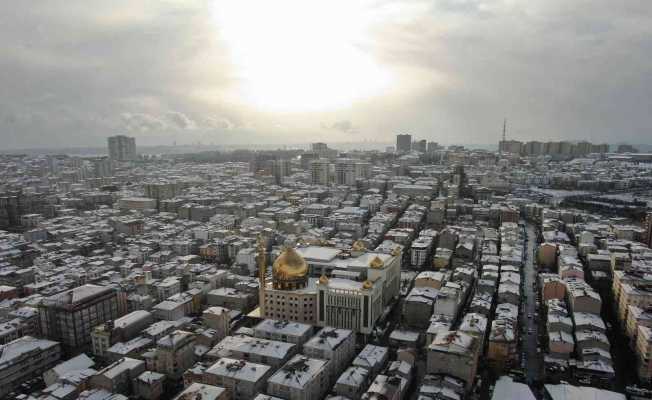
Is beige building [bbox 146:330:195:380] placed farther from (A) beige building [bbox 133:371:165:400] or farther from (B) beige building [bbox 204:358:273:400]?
(B) beige building [bbox 204:358:273:400]

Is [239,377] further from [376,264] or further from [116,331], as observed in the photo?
[376,264]

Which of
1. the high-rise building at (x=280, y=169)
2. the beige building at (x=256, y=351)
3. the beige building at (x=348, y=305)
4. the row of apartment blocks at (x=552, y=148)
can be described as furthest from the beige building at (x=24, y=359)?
the row of apartment blocks at (x=552, y=148)

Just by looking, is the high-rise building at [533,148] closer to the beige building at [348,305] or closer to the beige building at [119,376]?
the beige building at [348,305]

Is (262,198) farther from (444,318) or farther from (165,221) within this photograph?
(444,318)

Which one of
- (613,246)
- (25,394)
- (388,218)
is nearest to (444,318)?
(25,394)

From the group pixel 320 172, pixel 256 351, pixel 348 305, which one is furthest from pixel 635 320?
pixel 320 172
